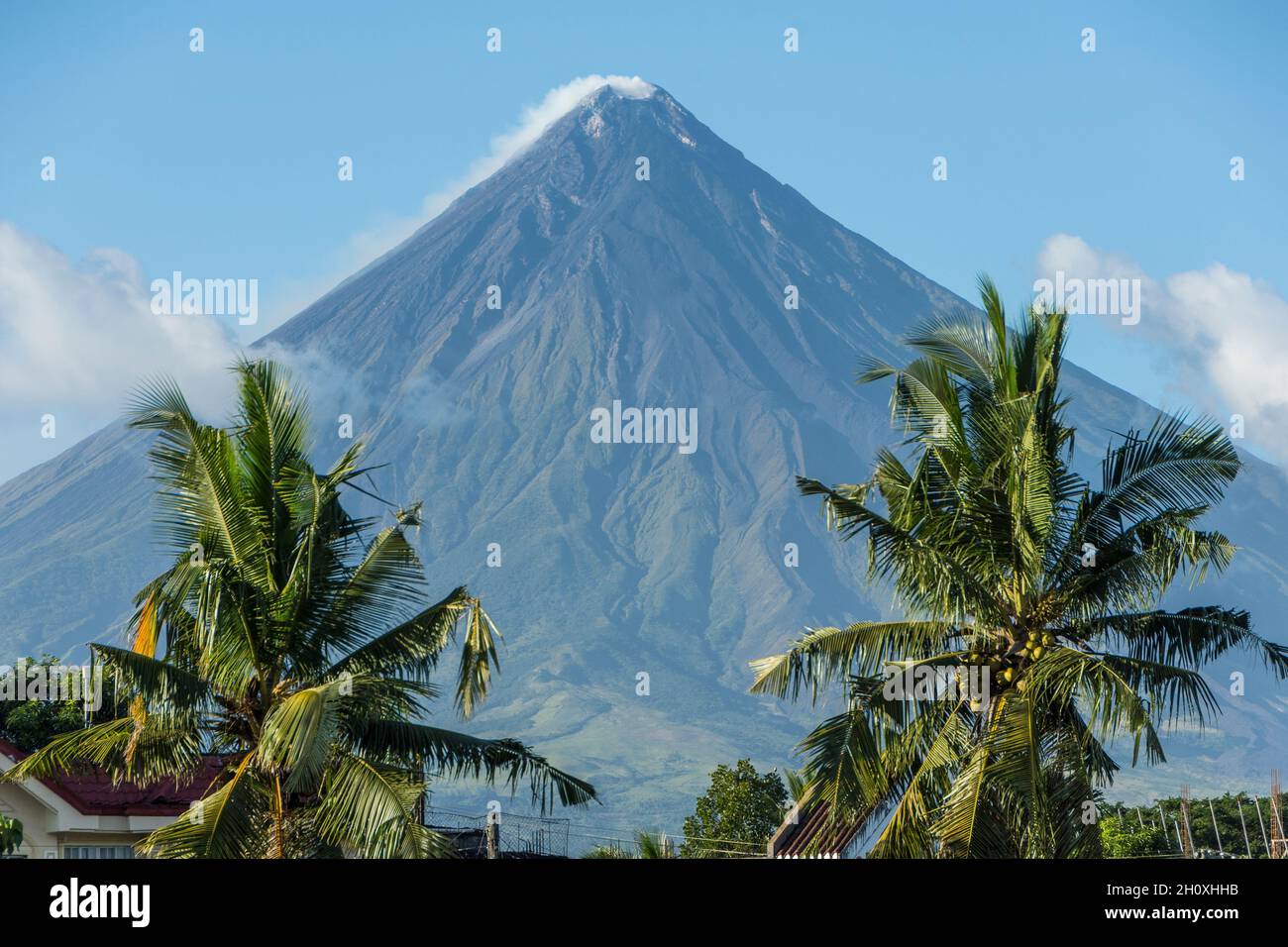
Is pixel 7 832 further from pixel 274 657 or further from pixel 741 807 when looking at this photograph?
pixel 741 807

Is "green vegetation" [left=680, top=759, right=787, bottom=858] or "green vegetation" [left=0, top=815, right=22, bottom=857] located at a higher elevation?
"green vegetation" [left=680, top=759, right=787, bottom=858]

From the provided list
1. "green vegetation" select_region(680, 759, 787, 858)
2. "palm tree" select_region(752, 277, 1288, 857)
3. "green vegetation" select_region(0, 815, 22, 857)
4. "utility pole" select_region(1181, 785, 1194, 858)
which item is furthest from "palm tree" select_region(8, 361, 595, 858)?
"green vegetation" select_region(680, 759, 787, 858)

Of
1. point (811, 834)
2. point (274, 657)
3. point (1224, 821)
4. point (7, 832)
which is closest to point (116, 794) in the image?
point (274, 657)

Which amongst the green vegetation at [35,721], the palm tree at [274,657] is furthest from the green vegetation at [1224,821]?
the palm tree at [274,657]

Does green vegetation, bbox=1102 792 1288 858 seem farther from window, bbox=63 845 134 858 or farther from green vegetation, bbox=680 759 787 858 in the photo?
window, bbox=63 845 134 858
